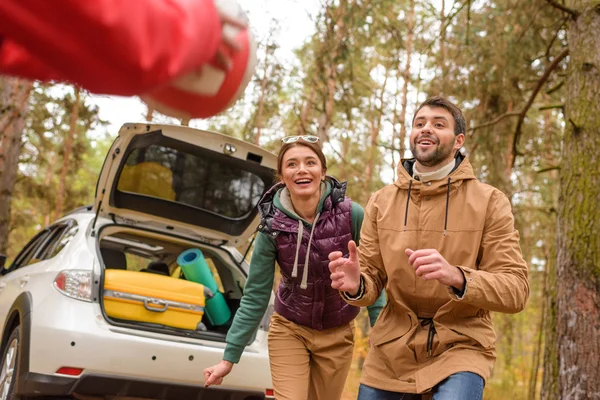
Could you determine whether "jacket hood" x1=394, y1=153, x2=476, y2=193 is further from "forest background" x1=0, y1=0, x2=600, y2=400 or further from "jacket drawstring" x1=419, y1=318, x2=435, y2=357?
"forest background" x1=0, y1=0, x2=600, y2=400

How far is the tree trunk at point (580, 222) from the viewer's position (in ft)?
16.0

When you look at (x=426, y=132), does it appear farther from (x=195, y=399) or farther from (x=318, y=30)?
(x=318, y=30)

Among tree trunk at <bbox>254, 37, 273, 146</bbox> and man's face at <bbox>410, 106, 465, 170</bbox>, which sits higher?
tree trunk at <bbox>254, 37, 273, 146</bbox>

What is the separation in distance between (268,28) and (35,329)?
11141 millimetres

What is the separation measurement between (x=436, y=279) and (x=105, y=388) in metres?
2.50

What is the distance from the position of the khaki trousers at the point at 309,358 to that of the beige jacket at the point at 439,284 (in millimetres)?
605

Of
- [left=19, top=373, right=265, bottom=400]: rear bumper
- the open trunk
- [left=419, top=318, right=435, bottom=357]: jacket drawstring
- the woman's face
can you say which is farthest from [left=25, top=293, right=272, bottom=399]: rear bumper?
[left=419, top=318, right=435, bottom=357]: jacket drawstring

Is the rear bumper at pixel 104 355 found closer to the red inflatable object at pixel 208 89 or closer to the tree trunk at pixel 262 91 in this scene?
the red inflatable object at pixel 208 89

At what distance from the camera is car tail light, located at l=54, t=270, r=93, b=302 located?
4.21 meters

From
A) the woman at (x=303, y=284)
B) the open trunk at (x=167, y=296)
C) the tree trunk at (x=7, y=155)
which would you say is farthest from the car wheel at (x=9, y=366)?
the tree trunk at (x=7, y=155)

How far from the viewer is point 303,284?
136 inches

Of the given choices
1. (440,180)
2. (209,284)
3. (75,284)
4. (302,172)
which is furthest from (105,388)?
(440,180)

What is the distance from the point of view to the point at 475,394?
2.60 m

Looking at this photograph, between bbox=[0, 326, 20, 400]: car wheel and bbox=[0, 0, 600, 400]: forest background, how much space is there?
1953 mm
